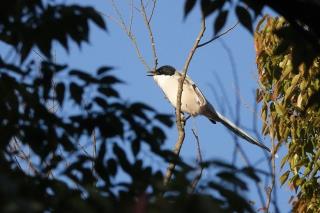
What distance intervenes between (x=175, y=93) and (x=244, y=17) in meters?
5.14

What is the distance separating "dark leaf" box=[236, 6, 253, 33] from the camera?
213cm

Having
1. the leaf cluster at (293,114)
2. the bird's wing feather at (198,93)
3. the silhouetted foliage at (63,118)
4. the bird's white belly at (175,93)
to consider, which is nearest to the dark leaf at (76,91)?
the silhouetted foliage at (63,118)

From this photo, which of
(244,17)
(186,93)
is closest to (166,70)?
(186,93)

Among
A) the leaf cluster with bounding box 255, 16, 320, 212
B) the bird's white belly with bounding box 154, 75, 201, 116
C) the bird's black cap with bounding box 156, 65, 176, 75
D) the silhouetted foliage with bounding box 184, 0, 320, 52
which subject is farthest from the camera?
the bird's black cap with bounding box 156, 65, 176, 75

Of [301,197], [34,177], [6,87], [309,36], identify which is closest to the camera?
[34,177]

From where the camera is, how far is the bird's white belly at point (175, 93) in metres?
7.30

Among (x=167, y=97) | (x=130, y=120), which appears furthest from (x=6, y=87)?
(x=167, y=97)

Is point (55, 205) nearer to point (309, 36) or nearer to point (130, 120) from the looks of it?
point (130, 120)

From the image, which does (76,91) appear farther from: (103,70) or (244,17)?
(244,17)

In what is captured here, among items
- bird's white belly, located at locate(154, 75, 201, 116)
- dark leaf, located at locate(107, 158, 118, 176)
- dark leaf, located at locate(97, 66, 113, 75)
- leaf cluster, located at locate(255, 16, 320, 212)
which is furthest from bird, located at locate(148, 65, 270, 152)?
dark leaf, located at locate(107, 158, 118, 176)

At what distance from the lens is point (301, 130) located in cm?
476

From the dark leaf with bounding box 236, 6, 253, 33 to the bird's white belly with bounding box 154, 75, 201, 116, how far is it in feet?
16.6

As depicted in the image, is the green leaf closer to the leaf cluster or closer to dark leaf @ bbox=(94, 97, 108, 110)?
the leaf cluster

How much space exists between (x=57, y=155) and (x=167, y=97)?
5.06m
